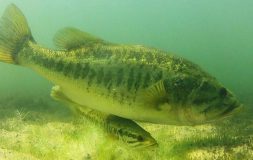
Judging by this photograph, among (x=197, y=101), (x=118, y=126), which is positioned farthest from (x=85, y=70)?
(x=197, y=101)

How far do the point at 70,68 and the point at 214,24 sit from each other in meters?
158

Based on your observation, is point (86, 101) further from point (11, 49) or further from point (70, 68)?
point (11, 49)

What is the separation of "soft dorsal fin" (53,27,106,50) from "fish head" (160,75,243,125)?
52.4 inches

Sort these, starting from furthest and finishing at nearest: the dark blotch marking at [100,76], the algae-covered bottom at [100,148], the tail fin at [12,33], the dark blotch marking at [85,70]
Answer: the algae-covered bottom at [100,148]
the tail fin at [12,33]
the dark blotch marking at [85,70]
the dark blotch marking at [100,76]

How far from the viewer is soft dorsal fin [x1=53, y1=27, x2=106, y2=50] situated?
504cm

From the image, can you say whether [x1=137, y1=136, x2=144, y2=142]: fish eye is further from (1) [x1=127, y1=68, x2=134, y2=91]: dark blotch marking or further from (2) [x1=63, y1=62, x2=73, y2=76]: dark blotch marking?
(2) [x1=63, y1=62, x2=73, y2=76]: dark blotch marking

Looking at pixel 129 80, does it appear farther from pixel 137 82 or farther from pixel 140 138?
pixel 140 138

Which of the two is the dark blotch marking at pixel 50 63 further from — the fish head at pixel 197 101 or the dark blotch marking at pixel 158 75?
the fish head at pixel 197 101

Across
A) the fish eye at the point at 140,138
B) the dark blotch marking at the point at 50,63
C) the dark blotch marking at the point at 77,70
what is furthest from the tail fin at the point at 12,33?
the fish eye at the point at 140,138

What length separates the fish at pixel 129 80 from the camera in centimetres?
407

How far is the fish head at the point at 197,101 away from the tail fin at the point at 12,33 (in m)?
2.41

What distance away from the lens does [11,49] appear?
18.0ft

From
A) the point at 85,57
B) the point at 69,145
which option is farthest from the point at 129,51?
the point at 69,145

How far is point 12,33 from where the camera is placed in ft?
18.4
